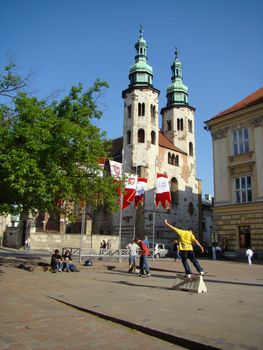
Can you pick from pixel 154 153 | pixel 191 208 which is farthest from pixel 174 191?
pixel 154 153

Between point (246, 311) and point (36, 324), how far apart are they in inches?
157

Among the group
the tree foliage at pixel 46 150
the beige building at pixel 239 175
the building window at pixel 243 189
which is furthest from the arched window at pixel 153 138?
the tree foliage at pixel 46 150

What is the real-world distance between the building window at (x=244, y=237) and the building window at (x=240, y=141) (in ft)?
21.5

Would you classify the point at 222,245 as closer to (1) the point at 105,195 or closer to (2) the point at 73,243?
(1) the point at 105,195

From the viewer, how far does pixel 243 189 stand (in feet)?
93.2

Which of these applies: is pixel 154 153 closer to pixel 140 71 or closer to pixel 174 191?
pixel 174 191

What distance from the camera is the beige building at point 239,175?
27.2 meters

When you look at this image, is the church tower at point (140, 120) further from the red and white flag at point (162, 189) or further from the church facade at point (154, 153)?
the red and white flag at point (162, 189)

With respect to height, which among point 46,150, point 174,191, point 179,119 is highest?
point 179,119

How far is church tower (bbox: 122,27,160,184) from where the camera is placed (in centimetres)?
4734

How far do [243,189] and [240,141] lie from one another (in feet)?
14.0

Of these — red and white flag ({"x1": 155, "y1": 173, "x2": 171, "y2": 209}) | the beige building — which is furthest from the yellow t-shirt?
red and white flag ({"x1": 155, "y1": 173, "x2": 171, "y2": 209})

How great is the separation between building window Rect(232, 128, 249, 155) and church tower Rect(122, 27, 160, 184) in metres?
17.9

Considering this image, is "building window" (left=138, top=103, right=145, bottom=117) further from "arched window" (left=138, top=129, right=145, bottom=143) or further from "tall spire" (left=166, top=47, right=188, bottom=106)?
"tall spire" (left=166, top=47, right=188, bottom=106)
